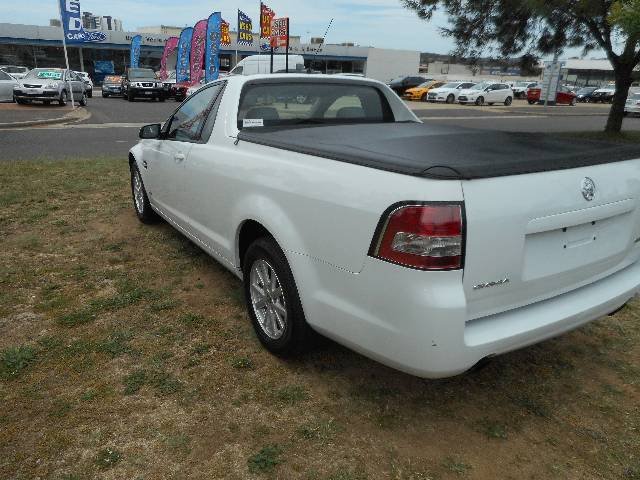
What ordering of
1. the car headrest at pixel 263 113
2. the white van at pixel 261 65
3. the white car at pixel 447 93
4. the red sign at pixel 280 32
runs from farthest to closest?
the white car at pixel 447 93 < the white van at pixel 261 65 < the red sign at pixel 280 32 < the car headrest at pixel 263 113

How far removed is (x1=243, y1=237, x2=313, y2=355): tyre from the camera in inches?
108

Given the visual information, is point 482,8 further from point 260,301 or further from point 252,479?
point 252,479

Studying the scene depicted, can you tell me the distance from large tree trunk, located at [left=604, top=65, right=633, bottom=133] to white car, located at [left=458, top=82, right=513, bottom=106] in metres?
19.9

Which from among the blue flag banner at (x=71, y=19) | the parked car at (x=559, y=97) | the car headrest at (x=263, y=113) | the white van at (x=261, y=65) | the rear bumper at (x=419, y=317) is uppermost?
the blue flag banner at (x=71, y=19)

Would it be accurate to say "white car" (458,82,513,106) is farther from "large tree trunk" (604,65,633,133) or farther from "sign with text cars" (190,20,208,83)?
"large tree trunk" (604,65,633,133)

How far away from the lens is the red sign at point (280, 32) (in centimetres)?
2063

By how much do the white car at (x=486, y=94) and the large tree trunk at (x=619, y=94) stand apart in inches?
784

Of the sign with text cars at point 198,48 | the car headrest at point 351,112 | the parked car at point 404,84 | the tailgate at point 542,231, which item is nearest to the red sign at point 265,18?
the sign with text cars at point 198,48

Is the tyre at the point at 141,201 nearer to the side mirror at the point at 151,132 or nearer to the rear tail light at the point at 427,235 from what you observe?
the side mirror at the point at 151,132

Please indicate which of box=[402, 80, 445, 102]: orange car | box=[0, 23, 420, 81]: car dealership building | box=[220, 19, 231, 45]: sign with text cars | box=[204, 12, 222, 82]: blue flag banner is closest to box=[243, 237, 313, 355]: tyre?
box=[204, 12, 222, 82]: blue flag banner

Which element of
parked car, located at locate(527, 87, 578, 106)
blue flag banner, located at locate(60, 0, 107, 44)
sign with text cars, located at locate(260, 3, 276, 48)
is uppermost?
sign with text cars, located at locate(260, 3, 276, 48)

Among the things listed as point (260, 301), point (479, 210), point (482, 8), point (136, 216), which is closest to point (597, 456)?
point (479, 210)

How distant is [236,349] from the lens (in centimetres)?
316

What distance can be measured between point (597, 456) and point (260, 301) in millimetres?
1962
